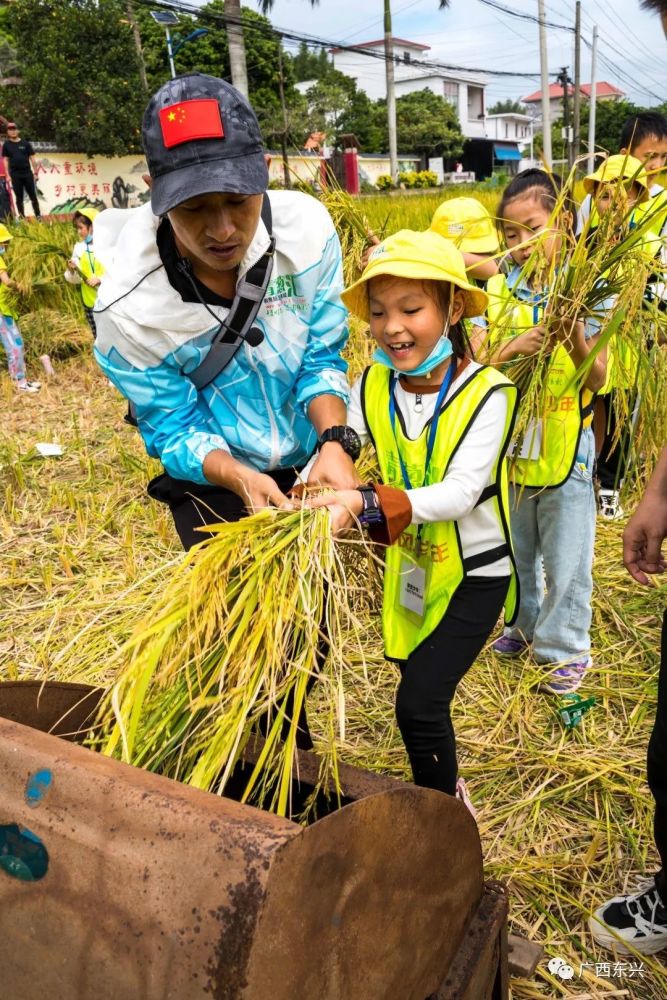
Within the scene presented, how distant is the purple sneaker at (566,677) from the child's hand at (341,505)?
4.95ft

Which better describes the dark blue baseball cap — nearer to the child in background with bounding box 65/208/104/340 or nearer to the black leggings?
the black leggings

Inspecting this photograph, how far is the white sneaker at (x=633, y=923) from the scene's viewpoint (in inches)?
74.0

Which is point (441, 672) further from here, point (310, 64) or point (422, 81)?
point (310, 64)

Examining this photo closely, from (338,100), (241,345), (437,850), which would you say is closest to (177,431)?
(241,345)

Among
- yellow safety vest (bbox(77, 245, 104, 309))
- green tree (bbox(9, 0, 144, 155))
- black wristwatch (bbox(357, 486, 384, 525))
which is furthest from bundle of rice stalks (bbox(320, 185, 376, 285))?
green tree (bbox(9, 0, 144, 155))

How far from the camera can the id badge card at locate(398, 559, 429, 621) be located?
196cm

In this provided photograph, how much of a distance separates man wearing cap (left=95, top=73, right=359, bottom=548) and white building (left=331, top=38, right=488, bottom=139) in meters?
70.4

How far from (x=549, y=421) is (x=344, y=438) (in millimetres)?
778

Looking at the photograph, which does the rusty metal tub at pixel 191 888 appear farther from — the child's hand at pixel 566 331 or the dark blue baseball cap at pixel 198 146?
the child's hand at pixel 566 331

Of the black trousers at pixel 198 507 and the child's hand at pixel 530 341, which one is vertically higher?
the child's hand at pixel 530 341

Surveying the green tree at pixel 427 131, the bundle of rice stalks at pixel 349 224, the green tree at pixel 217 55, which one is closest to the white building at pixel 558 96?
the green tree at pixel 427 131

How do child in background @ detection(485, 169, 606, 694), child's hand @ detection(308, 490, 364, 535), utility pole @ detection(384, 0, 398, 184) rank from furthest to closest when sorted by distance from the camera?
utility pole @ detection(384, 0, 398, 184), child in background @ detection(485, 169, 606, 694), child's hand @ detection(308, 490, 364, 535)

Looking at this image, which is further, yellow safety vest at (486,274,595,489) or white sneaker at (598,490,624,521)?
white sneaker at (598,490,624,521)

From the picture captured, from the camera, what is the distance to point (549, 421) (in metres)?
2.43
